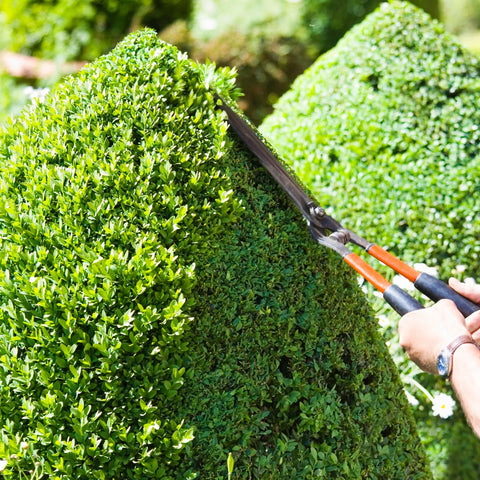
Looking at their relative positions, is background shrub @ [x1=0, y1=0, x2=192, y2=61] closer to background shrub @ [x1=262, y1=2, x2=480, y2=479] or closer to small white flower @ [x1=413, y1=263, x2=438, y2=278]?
background shrub @ [x1=262, y1=2, x2=480, y2=479]

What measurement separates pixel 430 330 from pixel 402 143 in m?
1.91

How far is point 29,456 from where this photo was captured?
156 centimetres

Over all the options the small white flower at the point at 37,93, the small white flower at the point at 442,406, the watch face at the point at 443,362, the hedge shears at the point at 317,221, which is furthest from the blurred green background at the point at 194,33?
the watch face at the point at 443,362

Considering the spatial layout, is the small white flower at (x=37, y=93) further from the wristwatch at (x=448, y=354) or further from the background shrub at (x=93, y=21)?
the background shrub at (x=93, y=21)

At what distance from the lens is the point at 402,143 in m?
3.40

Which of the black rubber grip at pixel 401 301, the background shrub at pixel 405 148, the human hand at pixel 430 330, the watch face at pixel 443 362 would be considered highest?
the background shrub at pixel 405 148

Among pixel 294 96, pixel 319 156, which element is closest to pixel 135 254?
pixel 319 156

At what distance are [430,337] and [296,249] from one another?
558 millimetres

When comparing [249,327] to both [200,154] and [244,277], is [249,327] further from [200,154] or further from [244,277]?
[200,154]

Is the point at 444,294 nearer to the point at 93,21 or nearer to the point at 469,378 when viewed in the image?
the point at 469,378

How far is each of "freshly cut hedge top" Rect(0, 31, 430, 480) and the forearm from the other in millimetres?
462

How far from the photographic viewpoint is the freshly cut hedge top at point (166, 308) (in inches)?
62.9

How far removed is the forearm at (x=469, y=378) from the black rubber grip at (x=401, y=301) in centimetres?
20

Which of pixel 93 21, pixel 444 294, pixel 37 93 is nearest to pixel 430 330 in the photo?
pixel 444 294
